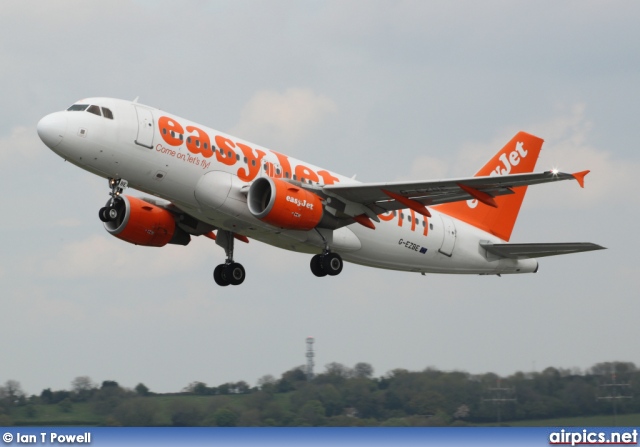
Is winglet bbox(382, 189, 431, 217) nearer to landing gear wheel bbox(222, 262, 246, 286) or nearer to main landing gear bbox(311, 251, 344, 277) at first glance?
main landing gear bbox(311, 251, 344, 277)

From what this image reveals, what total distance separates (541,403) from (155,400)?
1882 cm

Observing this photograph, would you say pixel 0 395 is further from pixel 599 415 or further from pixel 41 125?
pixel 599 415

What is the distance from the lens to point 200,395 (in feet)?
191

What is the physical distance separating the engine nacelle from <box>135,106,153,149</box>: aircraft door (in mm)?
5357

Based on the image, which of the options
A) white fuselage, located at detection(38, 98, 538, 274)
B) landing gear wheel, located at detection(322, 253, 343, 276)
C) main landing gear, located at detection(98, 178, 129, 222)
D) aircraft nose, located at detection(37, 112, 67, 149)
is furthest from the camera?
landing gear wheel, located at detection(322, 253, 343, 276)

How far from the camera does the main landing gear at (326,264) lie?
42.2 meters

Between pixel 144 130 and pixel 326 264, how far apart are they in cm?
882

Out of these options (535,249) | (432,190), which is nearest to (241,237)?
(432,190)

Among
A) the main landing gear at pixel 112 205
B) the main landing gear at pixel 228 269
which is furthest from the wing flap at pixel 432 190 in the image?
the main landing gear at pixel 112 205

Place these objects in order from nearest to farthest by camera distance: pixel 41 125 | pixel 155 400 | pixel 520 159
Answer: pixel 41 125
pixel 520 159
pixel 155 400

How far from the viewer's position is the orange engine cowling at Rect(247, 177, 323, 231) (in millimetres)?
38906

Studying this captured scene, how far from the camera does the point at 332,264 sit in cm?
4225

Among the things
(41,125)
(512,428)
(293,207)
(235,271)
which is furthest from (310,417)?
(41,125)

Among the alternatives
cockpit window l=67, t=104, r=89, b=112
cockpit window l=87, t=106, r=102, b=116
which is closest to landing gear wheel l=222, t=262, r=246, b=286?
cockpit window l=87, t=106, r=102, b=116
